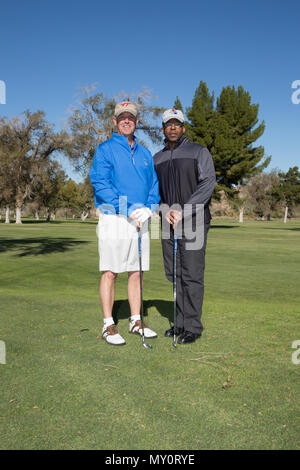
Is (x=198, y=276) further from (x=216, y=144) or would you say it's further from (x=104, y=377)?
(x=216, y=144)

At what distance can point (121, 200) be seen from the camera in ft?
12.9

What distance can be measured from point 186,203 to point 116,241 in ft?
2.65

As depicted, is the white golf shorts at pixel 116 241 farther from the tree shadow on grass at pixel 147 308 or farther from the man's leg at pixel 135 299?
the tree shadow on grass at pixel 147 308

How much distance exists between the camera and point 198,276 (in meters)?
4.16

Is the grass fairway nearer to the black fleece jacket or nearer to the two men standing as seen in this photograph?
the two men standing

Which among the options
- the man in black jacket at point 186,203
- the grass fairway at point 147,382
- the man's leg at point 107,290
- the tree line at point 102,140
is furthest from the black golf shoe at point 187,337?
the tree line at point 102,140

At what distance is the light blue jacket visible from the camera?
3867 millimetres

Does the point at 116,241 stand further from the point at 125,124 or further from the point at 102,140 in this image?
the point at 102,140

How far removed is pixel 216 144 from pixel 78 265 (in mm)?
34692

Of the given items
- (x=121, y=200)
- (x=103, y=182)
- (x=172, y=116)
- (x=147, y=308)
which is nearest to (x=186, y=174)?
(x=172, y=116)

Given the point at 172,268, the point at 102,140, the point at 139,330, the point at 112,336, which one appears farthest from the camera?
the point at 102,140

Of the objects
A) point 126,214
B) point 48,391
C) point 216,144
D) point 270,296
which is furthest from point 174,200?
point 216,144

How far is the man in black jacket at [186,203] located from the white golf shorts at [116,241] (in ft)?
1.35

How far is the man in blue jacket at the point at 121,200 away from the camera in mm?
3895
